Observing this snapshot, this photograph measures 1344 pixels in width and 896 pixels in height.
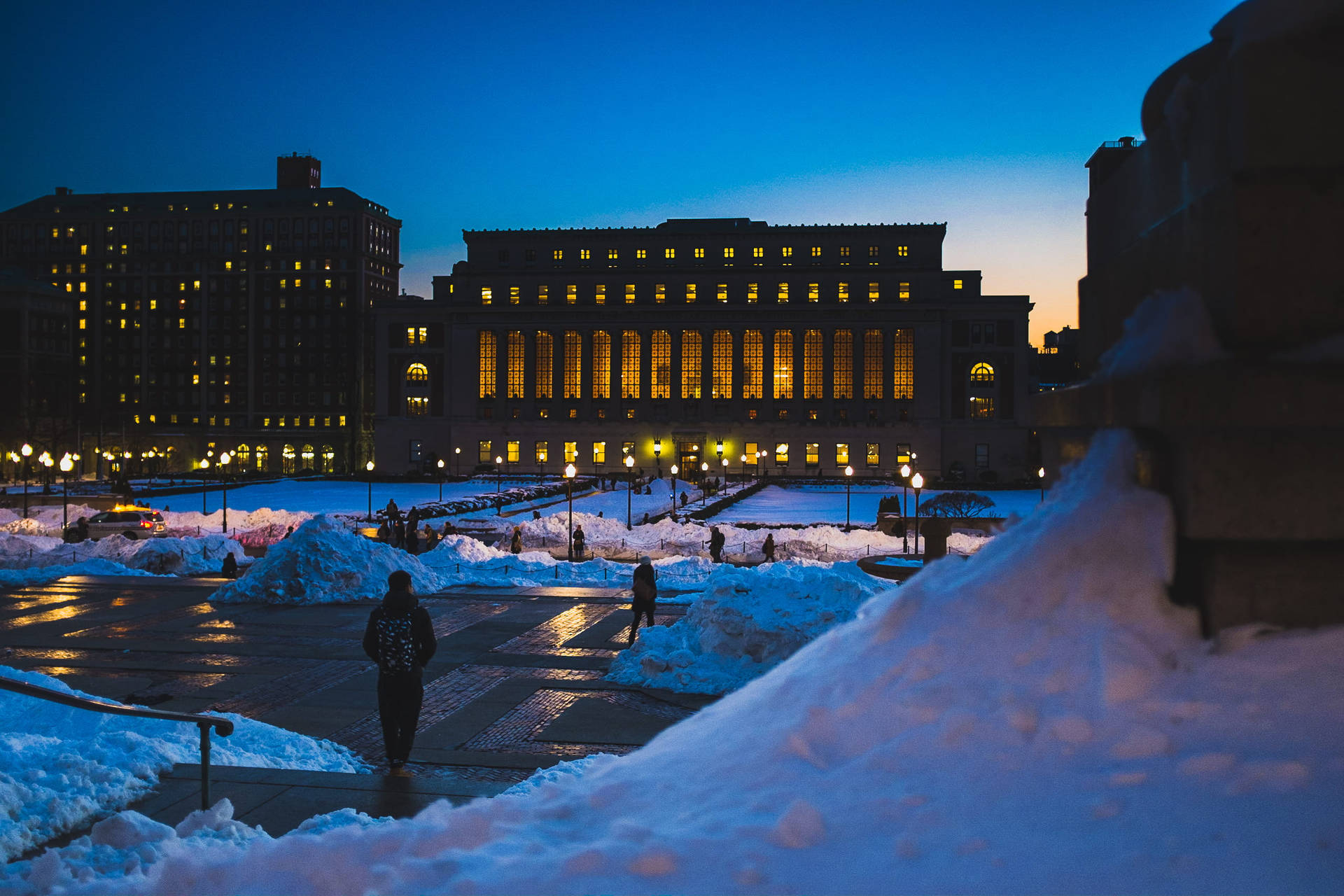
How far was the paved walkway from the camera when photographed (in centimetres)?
841

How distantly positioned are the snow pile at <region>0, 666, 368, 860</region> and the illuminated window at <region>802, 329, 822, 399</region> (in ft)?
332

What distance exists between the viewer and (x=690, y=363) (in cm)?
11138

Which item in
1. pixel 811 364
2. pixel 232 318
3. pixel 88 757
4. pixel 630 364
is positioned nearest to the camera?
pixel 88 757

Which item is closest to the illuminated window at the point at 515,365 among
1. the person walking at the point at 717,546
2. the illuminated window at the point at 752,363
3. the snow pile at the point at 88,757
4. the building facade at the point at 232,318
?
the illuminated window at the point at 752,363

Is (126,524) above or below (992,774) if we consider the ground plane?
below

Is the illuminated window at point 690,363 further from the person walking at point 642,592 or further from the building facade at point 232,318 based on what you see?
the person walking at point 642,592

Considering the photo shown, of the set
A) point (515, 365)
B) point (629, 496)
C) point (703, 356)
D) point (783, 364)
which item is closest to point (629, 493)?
point (629, 496)

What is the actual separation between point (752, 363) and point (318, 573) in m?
90.4

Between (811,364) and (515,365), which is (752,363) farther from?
(515,365)

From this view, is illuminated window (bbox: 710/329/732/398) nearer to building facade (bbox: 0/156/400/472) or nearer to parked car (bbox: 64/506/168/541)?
building facade (bbox: 0/156/400/472)

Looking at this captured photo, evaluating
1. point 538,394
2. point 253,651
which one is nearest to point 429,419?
point 538,394

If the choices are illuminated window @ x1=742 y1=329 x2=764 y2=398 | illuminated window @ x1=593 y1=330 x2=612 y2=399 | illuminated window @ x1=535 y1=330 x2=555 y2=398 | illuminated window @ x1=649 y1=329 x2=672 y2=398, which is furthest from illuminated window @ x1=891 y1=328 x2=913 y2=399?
illuminated window @ x1=535 y1=330 x2=555 y2=398

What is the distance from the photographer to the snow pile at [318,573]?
22.3 metres

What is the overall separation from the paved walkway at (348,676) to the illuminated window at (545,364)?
88.0m
